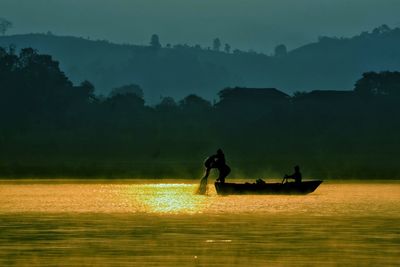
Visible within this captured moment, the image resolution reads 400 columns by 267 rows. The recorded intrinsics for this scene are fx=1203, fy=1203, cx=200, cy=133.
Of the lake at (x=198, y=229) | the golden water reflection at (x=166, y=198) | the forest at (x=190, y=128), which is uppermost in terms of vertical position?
the forest at (x=190, y=128)

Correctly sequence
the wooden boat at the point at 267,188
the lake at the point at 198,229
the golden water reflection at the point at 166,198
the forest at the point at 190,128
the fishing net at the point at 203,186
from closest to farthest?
1. the lake at the point at 198,229
2. the golden water reflection at the point at 166,198
3. the wooden boat at the point at 267,188
4. the fishing net at the point at 203,186
5. the forest at the point at 190,128

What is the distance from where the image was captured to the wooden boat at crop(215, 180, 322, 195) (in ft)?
202

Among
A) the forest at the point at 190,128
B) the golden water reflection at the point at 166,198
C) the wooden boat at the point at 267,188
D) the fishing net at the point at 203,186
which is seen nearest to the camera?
the golden water reflection at the point at 166,198

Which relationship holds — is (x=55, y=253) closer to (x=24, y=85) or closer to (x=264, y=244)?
(x=264, y=244)

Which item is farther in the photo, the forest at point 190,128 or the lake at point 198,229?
the forest at point 190,128

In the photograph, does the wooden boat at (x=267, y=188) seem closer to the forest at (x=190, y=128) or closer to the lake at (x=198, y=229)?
the lake at (x=198, y=229)

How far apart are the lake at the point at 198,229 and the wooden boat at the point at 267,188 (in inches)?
18.7

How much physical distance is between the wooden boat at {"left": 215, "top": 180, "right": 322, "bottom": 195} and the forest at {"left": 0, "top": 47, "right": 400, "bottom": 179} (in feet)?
163

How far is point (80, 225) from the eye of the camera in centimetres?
4538

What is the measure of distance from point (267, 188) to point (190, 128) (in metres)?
113

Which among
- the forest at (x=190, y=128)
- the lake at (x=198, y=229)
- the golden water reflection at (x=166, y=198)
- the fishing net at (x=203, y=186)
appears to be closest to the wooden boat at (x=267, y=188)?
the lake at (x=198, y=229)

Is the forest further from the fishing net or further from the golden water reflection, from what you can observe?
the fishing net

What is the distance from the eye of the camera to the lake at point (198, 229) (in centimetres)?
3409

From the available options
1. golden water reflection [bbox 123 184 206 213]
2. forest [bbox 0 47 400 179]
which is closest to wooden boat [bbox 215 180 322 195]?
golden water reflection [bbox 123 184 206 213]
